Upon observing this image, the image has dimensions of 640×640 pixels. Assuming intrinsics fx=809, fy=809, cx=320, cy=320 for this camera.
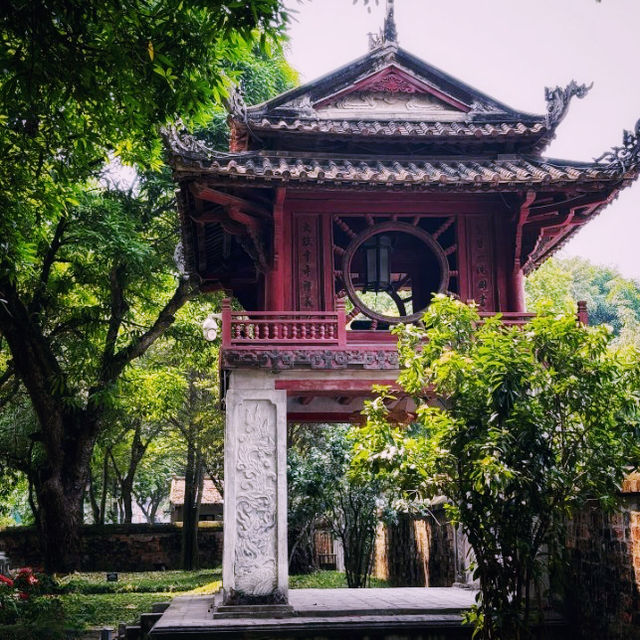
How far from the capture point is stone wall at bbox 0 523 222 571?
27719mm

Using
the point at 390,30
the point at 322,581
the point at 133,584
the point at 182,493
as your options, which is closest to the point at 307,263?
the point at 390,30

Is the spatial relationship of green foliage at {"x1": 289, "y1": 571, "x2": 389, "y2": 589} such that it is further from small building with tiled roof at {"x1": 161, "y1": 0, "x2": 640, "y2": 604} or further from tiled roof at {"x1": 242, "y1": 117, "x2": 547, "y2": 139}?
tiled roof at {"x1": 242, "y1": 117, "x2": 547, "y2": 139}

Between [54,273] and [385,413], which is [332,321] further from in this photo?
[54,273]

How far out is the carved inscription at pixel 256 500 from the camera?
10.3 meters

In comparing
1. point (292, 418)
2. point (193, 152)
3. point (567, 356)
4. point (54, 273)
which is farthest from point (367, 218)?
point (54, 273)

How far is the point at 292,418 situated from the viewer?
13.8 m

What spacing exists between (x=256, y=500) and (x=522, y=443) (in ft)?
15.5

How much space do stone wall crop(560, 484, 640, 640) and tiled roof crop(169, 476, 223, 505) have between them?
28.4 meters

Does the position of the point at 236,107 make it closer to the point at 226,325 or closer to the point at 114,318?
the point at 226,325

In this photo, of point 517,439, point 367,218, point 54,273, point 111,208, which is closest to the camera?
point 517,439

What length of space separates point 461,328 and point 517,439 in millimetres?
1188

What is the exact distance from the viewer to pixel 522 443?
22.5ft

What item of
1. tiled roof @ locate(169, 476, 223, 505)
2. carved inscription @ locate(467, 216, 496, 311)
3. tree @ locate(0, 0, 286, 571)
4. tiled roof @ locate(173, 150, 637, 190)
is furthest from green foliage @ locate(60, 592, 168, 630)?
tiled roof @ locate(169, 476, 223, 505)

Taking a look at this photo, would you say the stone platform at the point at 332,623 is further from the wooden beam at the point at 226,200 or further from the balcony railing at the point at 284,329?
the wooden beam at the point at 226,200
